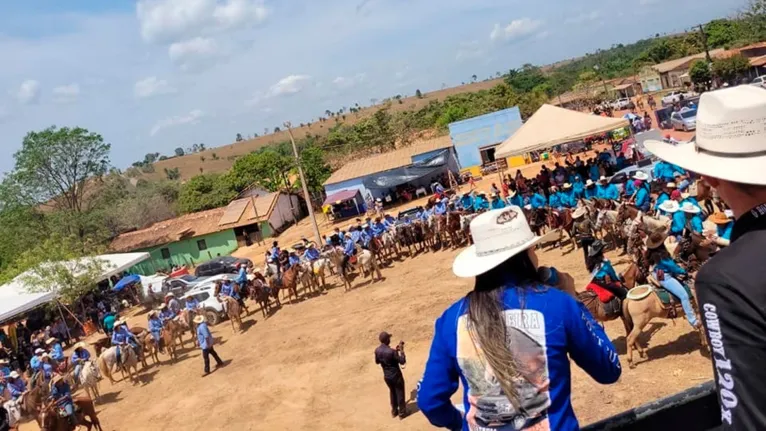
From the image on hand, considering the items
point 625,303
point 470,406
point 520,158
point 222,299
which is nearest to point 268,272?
point 222,299

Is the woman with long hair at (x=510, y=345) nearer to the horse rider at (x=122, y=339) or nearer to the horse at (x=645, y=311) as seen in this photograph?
the horse at (x=645, y=311)

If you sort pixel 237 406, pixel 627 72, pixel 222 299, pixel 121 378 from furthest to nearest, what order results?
pixel 627 72 → pixel 222 299 → pixel 121 378 → pixel 237 406

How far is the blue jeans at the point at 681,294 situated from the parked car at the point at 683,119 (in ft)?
76.8

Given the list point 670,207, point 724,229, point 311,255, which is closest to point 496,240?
point 724,229

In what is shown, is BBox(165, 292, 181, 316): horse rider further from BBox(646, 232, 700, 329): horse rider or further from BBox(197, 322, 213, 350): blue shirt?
BBox(646, 232, 700, 329): horse rider

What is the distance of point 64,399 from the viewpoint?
10664 millimetres

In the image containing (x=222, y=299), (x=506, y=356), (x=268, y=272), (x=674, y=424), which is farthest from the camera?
(x=268, y=272)

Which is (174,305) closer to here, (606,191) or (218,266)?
(218,266)

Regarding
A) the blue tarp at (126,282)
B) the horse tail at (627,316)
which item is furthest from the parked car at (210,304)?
the horse tail at (627,316)

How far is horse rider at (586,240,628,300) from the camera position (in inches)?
312

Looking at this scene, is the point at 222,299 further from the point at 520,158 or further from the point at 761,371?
the point at 520,158

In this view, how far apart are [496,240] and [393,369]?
6.40 metres

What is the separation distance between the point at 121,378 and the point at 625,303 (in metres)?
13.0

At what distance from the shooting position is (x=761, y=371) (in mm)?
1187
